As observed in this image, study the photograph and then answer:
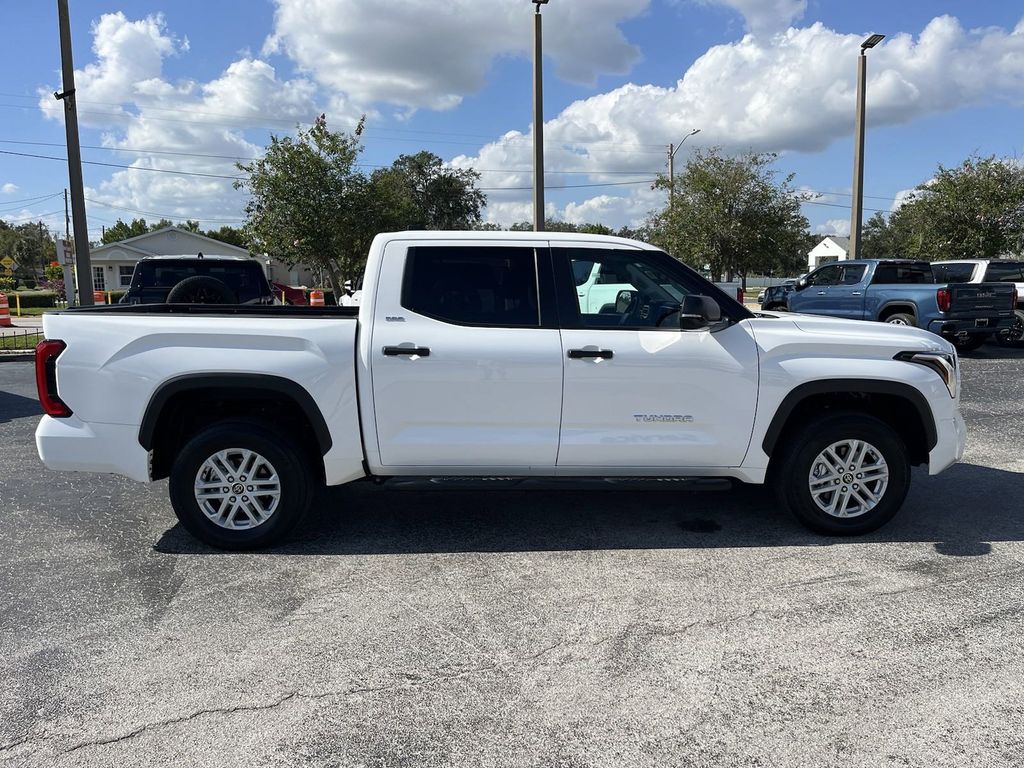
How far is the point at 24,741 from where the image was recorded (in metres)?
2.79

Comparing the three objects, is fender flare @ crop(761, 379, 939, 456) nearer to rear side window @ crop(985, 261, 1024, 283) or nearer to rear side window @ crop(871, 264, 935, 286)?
rear side window @ crop(871, 264, 935, 286)

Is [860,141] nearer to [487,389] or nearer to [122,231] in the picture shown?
[487,389]

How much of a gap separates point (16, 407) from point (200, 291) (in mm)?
3238

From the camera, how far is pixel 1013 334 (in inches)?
572

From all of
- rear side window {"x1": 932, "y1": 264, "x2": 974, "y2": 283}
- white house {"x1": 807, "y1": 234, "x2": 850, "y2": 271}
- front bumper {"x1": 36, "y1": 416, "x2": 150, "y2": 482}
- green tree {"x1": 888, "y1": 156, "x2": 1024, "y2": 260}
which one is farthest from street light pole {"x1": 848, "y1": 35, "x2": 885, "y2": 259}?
white house {"x1": 807, "y1": 234, "x2": 850, "y2": 271}

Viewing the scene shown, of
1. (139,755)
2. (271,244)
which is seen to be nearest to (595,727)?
(139,755)

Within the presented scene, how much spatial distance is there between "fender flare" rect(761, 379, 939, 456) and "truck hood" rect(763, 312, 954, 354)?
239 mm

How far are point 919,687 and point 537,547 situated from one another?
85.5 inches

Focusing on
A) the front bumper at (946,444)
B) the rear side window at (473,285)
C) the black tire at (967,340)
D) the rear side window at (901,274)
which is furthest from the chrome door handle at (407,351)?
the rear side window at (901,274)

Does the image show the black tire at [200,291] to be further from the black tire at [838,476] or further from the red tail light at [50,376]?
the black tire at [838,476]

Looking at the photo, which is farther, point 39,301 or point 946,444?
point 39,301

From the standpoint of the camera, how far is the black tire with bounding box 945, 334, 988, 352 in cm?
1317

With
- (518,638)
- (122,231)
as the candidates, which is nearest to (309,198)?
(518,638)

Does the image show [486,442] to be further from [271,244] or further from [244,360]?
[271,244]
